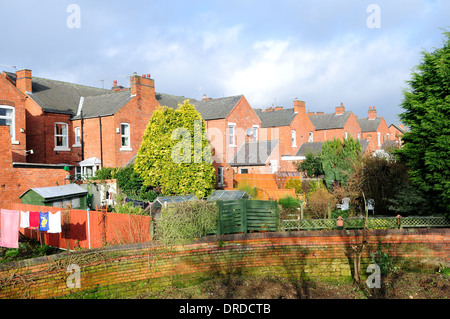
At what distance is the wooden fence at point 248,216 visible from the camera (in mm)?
10969

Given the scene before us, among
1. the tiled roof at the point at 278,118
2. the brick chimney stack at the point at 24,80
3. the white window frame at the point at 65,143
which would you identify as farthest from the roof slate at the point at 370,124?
the brick chimney stack at the point at 24,80

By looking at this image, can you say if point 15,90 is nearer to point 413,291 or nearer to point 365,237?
point 365,237

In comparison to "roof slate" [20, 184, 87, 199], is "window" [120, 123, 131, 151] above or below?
Result: above

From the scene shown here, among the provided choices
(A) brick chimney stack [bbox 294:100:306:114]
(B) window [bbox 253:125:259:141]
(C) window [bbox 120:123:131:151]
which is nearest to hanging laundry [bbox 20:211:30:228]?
(C) window [bbox 120:123:131:151]

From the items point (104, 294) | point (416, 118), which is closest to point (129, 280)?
point (104, 294)

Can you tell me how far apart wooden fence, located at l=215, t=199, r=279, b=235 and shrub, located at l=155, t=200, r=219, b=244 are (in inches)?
14.7

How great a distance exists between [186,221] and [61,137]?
1933 cm

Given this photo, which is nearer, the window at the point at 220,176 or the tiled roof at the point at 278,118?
the window at the point at 220,176

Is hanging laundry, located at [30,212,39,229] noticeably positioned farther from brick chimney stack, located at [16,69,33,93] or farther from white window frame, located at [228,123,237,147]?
white window frame, located at [228,123,237,147]

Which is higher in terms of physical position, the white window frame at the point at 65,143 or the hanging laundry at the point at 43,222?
the white window frame at the point at 65,143

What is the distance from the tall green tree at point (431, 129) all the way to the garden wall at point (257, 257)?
5.26 ft

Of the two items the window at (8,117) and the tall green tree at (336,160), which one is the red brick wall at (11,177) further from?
the tall green tree at (336,160)

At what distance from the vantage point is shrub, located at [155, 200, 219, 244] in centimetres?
1010

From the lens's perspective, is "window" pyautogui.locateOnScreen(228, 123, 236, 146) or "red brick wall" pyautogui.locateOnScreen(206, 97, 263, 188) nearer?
"red brick wall" pyautogui.locateOnScreen(206, 97, 263, 188)
